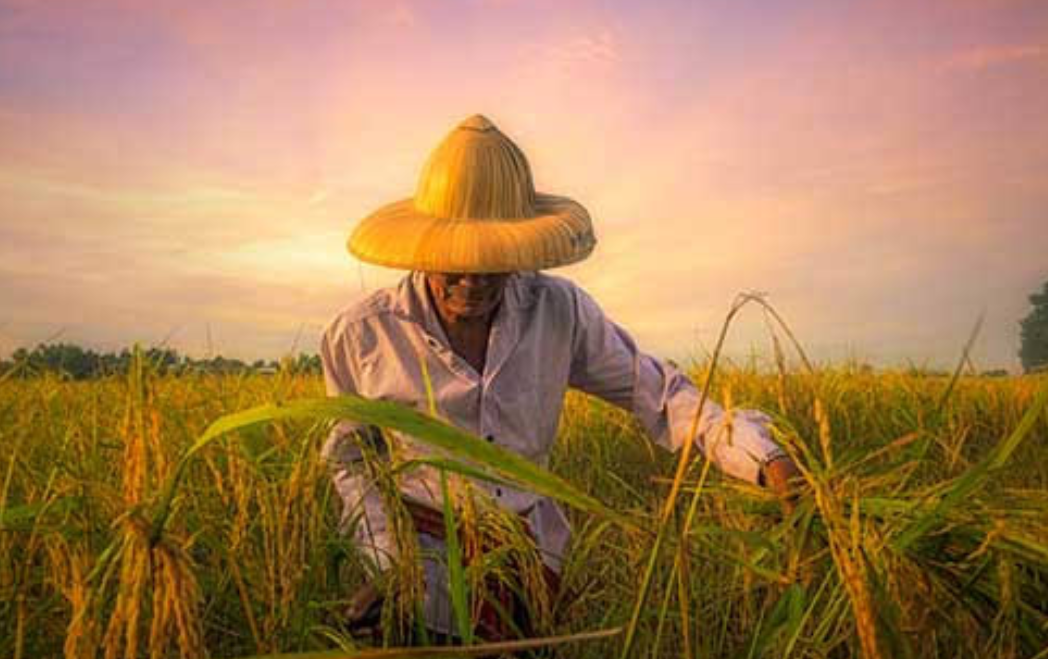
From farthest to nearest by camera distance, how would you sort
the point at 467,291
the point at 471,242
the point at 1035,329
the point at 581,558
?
the point at 1035,329 < the point at 467,291 < the point at 471,242 < the point at 581,558

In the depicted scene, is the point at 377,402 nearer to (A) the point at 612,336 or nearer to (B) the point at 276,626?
(B) the point at 276,626

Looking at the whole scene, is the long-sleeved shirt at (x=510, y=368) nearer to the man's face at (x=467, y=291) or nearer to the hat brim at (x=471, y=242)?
the man's face at (x=467, y=291)

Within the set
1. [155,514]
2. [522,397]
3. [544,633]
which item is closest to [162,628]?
[155,514]

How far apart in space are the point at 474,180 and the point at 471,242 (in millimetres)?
237

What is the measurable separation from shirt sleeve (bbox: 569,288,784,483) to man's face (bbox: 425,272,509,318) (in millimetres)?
402

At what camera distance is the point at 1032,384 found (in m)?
7.73

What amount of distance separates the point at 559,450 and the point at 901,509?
353cm

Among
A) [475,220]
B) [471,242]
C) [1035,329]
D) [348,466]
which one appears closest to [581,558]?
[348,466]

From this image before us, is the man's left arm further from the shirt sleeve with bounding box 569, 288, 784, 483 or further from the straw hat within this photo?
the straw hat

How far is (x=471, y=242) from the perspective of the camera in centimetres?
229

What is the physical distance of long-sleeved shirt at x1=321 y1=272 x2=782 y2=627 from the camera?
271cm

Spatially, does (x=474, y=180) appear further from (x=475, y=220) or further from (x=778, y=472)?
(x=778, y=472)

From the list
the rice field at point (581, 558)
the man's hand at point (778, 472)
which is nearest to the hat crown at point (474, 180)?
the rice field at point (581, 558)

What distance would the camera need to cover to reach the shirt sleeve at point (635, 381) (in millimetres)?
2631
